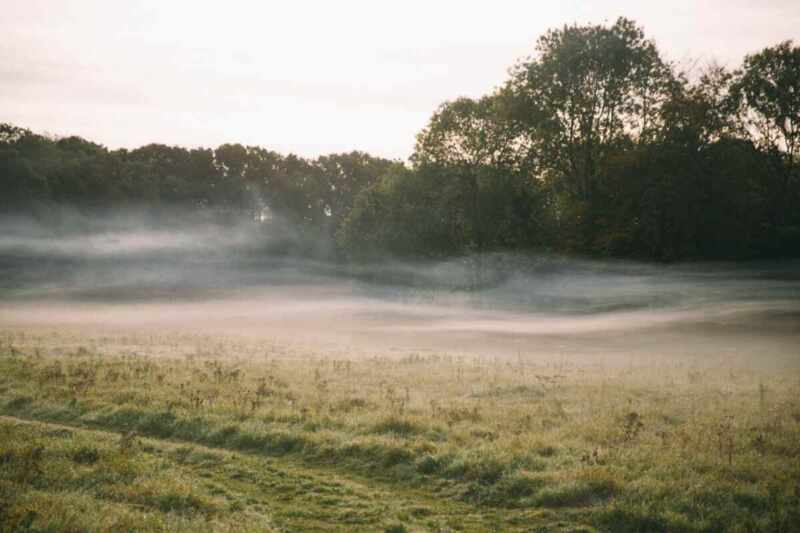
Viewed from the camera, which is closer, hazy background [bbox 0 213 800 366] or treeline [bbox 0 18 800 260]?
hazy background [bbox 0 213 800 366]

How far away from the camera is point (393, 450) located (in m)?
14.4

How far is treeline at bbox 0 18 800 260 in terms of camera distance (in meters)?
48.2

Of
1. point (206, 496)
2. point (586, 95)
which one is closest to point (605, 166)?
point (586, 95)

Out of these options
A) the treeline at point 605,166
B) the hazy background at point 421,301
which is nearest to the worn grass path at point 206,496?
the hazy background at point 421,301

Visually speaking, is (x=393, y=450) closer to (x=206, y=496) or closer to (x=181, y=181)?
(x=206, y=496)

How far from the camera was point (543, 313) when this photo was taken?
5541 centimetres

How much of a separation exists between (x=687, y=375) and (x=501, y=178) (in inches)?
1482

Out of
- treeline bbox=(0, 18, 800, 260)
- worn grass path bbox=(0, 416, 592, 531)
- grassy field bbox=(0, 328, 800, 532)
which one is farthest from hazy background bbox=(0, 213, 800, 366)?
worn grass path bbox=(0, 416, 592, 531)

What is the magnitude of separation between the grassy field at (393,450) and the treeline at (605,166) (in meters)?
26.4

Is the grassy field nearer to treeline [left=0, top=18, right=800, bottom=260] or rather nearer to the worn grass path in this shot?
the worn grass path

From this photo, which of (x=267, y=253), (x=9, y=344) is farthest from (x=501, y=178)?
(x=267, y=253)

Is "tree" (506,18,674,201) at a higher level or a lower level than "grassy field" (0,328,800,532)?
higher

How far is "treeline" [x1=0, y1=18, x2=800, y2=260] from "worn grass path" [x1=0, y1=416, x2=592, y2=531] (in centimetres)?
4224

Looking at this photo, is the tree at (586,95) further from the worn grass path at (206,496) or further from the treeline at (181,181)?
the treeline at (181,181)
